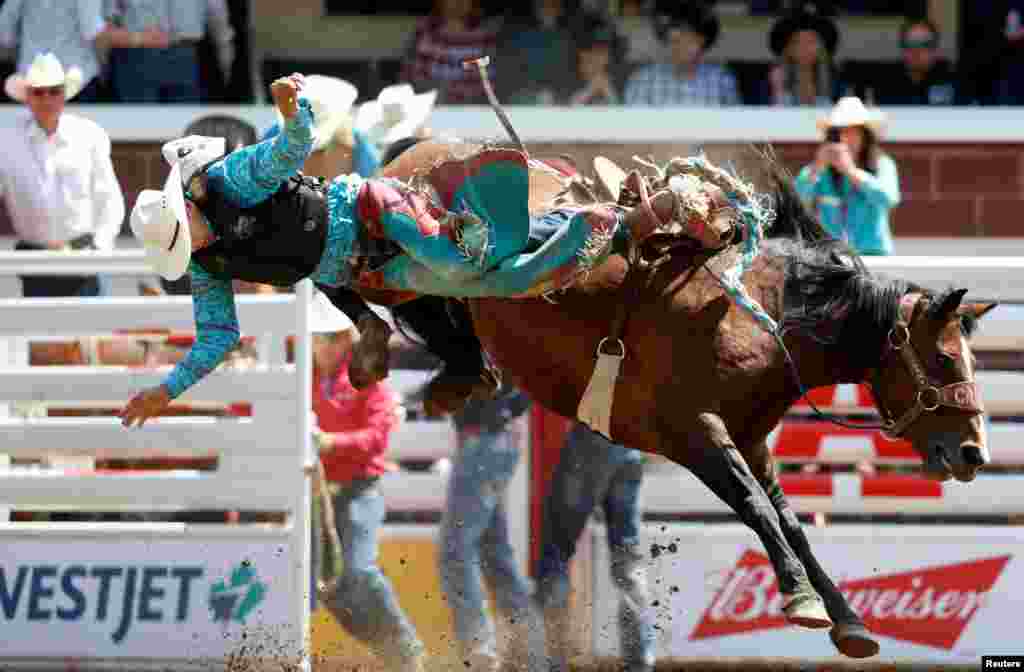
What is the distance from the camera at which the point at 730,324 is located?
6172mm

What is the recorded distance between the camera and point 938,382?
241 inches

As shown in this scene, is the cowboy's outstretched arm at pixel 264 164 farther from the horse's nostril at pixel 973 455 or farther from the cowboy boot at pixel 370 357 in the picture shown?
the horse's nostril at pixel 973 455

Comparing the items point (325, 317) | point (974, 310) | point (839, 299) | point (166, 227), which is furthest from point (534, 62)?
point (166, 227)

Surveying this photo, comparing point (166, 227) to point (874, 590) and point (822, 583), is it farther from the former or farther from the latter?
point (874, 590)

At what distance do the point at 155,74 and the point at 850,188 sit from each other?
3.59 m

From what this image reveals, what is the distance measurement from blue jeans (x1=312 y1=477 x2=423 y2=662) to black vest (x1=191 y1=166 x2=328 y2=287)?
4.97 feet

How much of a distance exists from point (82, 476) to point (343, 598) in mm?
1035

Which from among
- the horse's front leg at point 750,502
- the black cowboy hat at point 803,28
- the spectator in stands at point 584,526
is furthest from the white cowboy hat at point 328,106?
the black cowboy hat at point 803,28

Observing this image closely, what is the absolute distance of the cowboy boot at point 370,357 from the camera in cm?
633

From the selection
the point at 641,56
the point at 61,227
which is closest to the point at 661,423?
the point at 61,227

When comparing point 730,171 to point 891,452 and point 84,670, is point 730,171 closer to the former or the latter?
point 891,452

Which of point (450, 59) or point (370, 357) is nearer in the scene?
point (370, 357)

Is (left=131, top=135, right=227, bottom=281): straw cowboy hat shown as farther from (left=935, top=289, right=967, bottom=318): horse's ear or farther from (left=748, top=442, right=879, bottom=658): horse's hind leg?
(left=935, top=289, right=967, bottom=318): horse's ear

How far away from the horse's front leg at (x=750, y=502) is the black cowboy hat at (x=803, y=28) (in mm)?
4352
